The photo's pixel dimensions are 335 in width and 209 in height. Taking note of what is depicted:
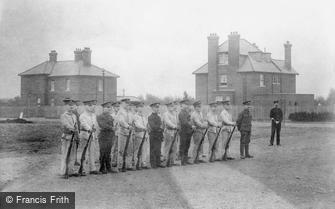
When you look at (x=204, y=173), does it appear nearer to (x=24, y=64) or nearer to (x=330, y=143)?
(x=24, y=64)

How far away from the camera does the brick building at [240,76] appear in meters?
37.8

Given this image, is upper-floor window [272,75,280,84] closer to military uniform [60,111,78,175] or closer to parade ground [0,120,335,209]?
parade ground [0,120,335,209]

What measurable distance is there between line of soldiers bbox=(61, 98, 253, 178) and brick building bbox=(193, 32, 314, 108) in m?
25.3

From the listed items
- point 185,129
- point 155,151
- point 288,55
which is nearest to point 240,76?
point 288,55

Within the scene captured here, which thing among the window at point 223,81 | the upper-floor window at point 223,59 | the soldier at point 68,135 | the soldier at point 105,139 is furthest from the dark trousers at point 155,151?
the window at point 223,81

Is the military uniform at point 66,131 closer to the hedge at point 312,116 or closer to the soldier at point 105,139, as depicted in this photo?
the soldier at point 105,139

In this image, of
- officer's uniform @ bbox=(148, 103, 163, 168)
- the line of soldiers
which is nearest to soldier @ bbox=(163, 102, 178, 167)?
the line of soldiers

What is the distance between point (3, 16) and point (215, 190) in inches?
196

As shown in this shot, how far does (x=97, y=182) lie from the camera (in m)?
8.38

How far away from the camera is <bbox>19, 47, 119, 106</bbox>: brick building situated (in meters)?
40.8

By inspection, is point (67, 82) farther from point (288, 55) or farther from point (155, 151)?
point (155, 151)

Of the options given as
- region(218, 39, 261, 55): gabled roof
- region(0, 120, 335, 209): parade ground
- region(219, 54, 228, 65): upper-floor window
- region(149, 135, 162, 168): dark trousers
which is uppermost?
region(218, 39, 261, 55): gabled roof

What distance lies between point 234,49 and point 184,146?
27441 mm

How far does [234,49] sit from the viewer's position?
123 ft
